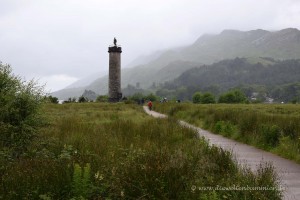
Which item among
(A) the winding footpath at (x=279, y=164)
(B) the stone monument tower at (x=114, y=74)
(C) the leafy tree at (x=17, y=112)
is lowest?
Answer: (A) the winding footpath at (x=279, y=164)

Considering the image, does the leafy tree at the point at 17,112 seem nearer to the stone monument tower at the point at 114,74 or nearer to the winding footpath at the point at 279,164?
the winding footpath at the point at 279,164

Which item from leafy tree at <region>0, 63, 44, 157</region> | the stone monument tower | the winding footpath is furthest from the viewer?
the stone monument tower

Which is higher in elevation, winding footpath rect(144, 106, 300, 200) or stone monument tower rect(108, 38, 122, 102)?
stone monument tower rect(108, 38, 122, 102)

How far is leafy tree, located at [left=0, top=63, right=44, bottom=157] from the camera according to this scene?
8383 mm

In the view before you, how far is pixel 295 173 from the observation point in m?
7.30

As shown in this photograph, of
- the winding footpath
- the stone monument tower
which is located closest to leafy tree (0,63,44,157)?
the winding footpath

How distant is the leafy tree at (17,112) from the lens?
8.38 m

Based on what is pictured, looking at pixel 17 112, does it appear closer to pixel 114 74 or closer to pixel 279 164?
pixel 279 164

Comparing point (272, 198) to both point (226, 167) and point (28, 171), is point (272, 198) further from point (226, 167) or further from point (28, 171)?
point (28, 171)

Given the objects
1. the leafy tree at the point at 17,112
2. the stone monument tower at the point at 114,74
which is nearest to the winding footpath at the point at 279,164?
the leafy tree at the point at 17,112

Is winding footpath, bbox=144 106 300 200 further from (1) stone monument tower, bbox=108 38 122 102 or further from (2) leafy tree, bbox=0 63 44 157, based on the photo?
(1) stone monument tower, bbox=108 38 122 102

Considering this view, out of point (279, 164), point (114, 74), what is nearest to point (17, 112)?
point (279, 164)

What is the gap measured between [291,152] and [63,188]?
6.22m

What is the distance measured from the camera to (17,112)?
356 inches
